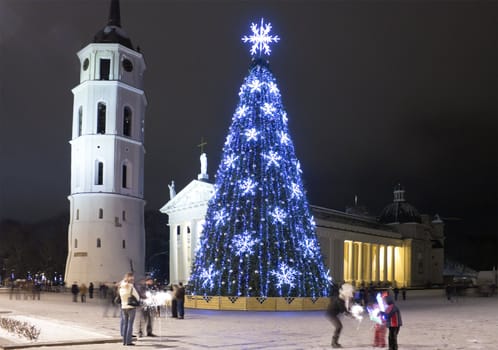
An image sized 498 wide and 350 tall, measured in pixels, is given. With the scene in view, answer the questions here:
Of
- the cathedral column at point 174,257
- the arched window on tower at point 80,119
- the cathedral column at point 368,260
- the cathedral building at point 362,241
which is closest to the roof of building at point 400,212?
the cathedral building at point 362,241

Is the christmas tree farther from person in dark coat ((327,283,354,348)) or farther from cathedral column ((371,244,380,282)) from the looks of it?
cathedral column ((371,244,380,282))

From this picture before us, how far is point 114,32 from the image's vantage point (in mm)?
65562

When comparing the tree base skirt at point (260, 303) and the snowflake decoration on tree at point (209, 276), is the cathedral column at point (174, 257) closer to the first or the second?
the snowflake decoration on tree at point (209, 276)

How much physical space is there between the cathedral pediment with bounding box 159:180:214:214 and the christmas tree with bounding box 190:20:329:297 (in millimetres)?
34319

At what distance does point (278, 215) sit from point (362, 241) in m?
49.7

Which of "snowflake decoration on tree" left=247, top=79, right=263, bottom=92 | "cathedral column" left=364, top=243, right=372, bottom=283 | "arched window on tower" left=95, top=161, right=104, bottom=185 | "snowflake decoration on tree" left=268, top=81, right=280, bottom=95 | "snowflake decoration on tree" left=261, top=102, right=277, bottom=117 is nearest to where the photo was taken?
"snowflake decoration on tree" left=261, top=102, right=277, bottom=117

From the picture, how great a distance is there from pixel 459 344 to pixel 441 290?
5532 cm

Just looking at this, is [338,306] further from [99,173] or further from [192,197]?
[192,197]

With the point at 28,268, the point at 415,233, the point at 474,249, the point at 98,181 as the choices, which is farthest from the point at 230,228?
the point at 474,249

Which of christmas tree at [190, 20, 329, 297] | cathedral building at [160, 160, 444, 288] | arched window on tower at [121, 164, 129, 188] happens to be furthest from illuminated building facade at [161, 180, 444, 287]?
christmas tree at [190, 20, 329, 297]

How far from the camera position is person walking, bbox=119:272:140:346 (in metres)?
16.2

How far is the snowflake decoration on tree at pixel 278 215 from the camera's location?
32125 millimetres

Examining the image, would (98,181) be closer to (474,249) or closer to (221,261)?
(221,261)

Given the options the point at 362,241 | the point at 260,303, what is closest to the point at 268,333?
the point at 260,303
